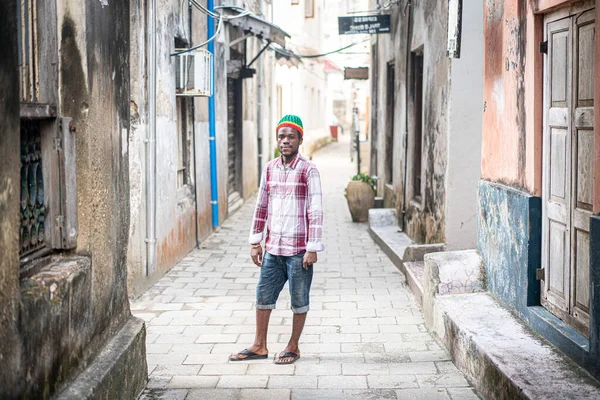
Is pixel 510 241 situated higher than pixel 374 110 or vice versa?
pixel 374 110

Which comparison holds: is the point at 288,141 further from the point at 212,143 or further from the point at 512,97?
the point at 212,143

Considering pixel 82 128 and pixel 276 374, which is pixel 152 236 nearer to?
pixel 276 374

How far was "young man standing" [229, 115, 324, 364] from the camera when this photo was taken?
589 centimetres

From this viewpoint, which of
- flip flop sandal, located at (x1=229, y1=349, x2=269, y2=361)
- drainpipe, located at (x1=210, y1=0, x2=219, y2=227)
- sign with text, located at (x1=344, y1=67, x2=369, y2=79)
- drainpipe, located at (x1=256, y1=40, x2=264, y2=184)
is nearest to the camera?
flip flop sandal, located at (x1=229, y1=349, x2=269, y2=361)

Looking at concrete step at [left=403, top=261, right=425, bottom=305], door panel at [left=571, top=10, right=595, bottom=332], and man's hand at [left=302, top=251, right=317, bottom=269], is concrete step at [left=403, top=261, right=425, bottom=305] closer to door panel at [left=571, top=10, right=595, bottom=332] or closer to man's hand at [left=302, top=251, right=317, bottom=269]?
man's hand at [left=302, top=251, right=317, bottom=269]

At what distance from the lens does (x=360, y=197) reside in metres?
14.6

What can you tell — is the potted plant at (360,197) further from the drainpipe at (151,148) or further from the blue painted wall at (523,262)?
the blue painted wall at (523,262)

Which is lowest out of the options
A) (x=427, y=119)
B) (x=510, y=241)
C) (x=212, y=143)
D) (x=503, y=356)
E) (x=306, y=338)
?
(x=306, y=338)

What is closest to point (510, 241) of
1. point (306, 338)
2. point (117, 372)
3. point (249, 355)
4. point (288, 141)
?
point (288, 141)

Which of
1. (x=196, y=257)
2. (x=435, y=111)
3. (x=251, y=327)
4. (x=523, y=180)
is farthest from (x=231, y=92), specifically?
(x=523, y=180)

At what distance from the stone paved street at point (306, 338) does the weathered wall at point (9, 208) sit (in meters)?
2.04

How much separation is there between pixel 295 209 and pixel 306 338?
1.37 meters

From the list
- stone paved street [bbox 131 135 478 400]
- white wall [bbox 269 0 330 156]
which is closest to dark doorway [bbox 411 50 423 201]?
stone paved street [bbox 131 135 478 400]

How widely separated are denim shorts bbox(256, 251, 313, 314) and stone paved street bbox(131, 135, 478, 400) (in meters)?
0.43
